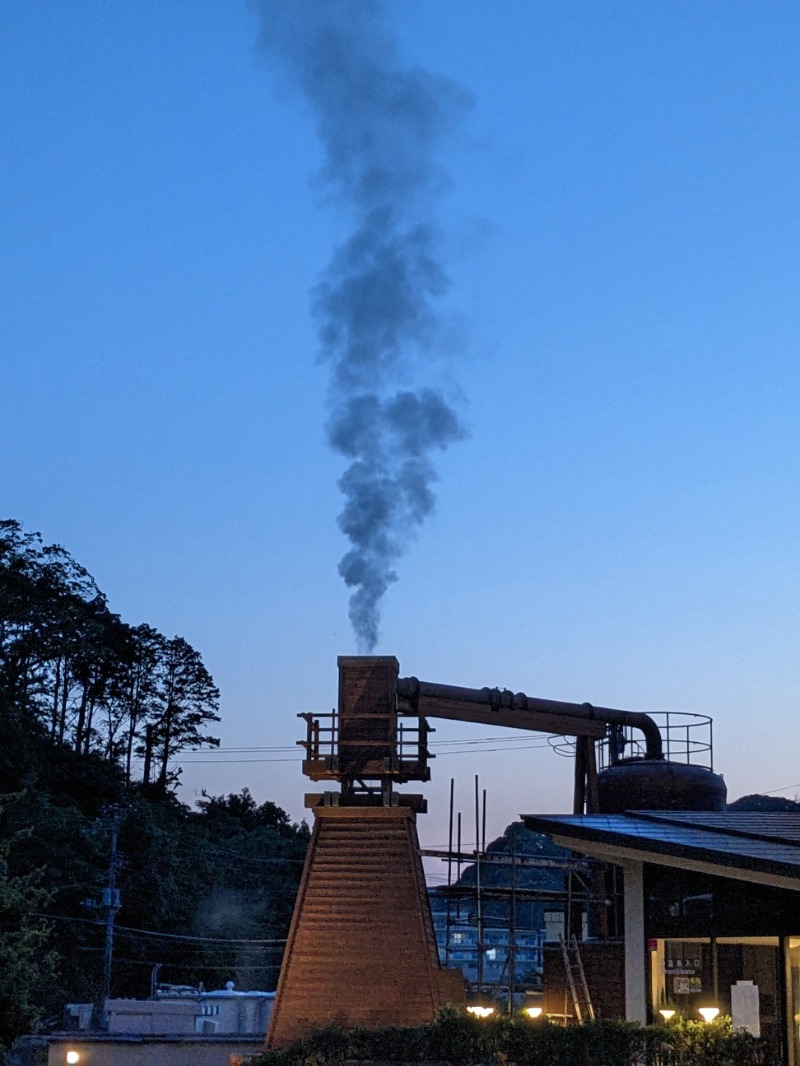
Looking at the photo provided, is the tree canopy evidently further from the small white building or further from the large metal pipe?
the large metal pipe

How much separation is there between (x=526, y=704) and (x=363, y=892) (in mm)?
5001

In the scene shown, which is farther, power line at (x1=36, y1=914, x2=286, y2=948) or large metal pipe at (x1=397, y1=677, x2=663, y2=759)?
power line at (x1=36, y1=914, x2=286, y2=948)

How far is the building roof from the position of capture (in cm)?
1260

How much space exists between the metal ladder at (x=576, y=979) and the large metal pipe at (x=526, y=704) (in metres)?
4.50

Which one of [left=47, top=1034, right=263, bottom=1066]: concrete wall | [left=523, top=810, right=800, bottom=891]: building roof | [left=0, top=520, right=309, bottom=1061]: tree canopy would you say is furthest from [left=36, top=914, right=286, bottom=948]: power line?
[left=523, top=810, right=800, bottom=891]: building roof

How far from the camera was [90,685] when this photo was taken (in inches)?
2547

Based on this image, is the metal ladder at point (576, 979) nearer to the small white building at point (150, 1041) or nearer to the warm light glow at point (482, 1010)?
the warm light glow at point (482, 1010)

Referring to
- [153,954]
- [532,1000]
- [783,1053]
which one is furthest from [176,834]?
[783,1053]

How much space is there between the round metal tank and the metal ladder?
3764 mm

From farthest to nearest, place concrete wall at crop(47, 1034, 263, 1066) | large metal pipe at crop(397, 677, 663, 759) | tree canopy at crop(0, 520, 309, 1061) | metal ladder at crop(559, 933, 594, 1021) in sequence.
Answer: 1. tree canopy at crop(0, 520, 309, 1061)
2. concrete wall at crop(47, 1034, 263, 1066)
3. large metal pipe at crop(397, 677, 663, 759)
4. metal ladder at crop(559, 933, 594, 1021)

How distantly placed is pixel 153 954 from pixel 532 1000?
27651mm

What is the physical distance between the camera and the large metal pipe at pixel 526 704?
2308cm

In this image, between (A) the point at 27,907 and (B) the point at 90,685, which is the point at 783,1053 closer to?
(A) the point at 27,907

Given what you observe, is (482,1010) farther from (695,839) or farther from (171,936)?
(171,936)
